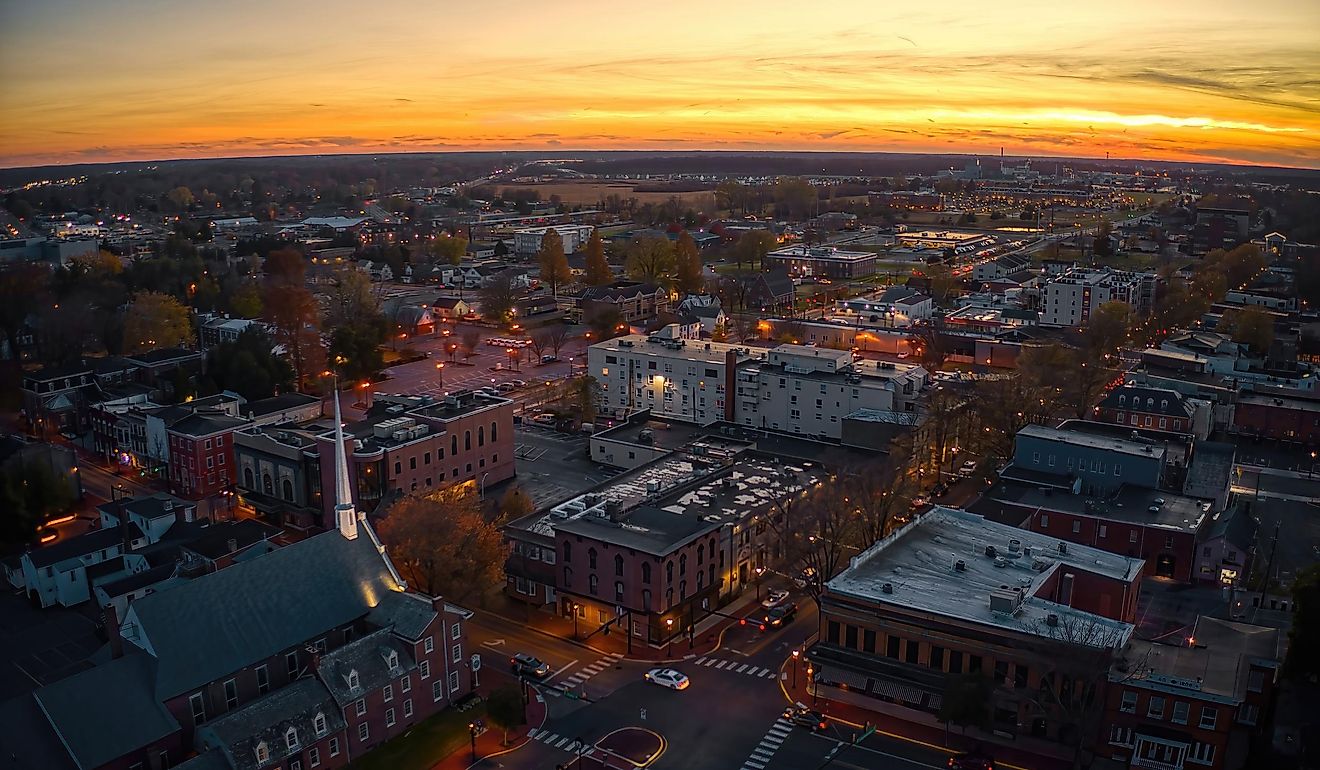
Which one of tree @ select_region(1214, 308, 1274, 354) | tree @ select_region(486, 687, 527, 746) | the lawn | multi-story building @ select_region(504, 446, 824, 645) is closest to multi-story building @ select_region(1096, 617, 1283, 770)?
multi-story building @ select_region(504, 446, 824, 645)

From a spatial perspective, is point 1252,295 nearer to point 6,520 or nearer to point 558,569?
point 558,569

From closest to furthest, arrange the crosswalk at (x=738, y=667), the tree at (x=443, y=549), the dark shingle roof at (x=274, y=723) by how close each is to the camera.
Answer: the dark shingle roof at (x=274, y=723) < the crosswalk at (x=738, y=667) < the tree at (x=443, y=549)

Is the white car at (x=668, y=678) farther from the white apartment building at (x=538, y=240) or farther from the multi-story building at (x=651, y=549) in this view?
the white apartment building at (x=538, y=240)

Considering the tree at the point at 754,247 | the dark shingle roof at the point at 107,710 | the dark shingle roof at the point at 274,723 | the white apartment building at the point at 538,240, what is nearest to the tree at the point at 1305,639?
the dark shingle roof at the point at 274,723

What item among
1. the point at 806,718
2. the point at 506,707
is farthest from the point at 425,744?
the point at 806,718

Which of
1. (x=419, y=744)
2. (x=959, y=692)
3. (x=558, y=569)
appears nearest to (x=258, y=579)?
(x=419, y=744)

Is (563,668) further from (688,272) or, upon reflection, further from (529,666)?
(688,272)
